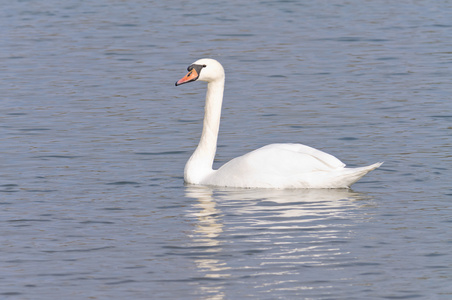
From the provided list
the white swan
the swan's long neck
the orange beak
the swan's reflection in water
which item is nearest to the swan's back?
the white swan

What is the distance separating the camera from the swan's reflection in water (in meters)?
9.20

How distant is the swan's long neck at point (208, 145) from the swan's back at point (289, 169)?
2.32ft

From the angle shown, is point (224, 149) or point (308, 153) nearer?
point (308, 153)

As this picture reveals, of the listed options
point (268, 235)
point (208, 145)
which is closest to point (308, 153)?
point (208, 145)

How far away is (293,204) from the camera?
12016mm

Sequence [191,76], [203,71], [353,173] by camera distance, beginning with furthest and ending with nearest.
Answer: [203,71] < [191,76] < [353,173]

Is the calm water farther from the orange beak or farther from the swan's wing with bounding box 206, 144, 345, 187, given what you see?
the orange beak

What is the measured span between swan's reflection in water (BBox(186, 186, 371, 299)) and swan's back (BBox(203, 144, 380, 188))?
0.38ft

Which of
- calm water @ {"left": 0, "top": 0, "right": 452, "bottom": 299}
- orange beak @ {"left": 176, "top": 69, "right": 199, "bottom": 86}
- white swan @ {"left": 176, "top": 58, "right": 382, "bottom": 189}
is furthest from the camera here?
orange beak @ {"left": 176, "top": 69, "right": 199, "bottom": 86}

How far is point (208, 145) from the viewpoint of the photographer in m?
13.9

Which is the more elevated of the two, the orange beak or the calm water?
the orange beak

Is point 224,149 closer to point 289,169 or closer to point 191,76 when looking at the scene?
point 191,76

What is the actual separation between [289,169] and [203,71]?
191 cm

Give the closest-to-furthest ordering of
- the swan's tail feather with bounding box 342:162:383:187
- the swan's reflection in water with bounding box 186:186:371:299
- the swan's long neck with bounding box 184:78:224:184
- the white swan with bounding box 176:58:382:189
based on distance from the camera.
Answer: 1. the swan's reflection in water with bounding box 186:186:371:299
2. the swan's tail feather with bounding box 342:162:383:187
3. the white swan with bounding box 176:58:382:189
4. the swan's long neck with bounding box 184:78:224:184
